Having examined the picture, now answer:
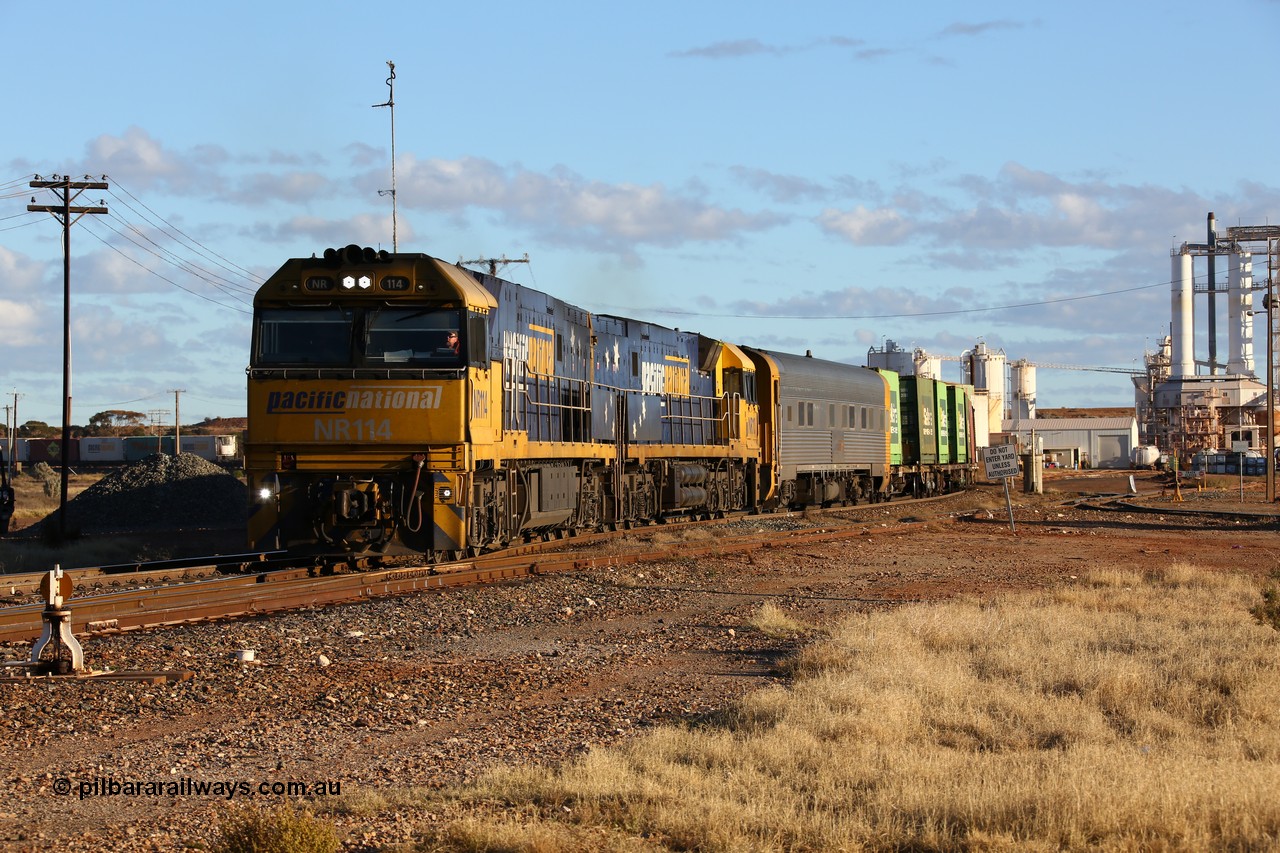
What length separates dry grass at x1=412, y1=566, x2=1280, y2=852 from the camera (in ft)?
19.3

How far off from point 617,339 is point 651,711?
580 inches

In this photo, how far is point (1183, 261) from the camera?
113875 millimetres

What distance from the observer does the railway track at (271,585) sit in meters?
12.3

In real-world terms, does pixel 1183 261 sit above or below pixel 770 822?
above

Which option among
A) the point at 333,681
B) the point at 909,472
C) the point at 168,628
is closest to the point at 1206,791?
the point at 333,681

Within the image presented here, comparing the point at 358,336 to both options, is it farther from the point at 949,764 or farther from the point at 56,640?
the point at 949,764

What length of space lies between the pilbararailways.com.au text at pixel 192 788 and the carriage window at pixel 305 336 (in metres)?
8.97

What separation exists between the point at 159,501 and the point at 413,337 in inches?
799

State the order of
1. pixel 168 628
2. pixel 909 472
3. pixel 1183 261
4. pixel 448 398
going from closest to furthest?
pixel 168 628 → pixel 448 398 → pixel 909 472 → pixel 1183 261

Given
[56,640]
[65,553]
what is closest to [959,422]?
[65,553]

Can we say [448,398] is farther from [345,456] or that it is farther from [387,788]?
[387,788]

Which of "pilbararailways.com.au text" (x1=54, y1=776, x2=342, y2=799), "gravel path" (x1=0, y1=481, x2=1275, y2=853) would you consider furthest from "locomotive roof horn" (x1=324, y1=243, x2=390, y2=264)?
"pilbararailways.com.au text" (x1=54, y1=776, x2=342, y2=799)

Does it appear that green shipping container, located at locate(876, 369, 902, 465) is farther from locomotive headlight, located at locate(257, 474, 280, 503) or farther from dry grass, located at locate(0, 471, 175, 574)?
locomotive headlight, located at locate(257, 474, 280, 503)

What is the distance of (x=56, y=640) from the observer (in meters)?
9.72
